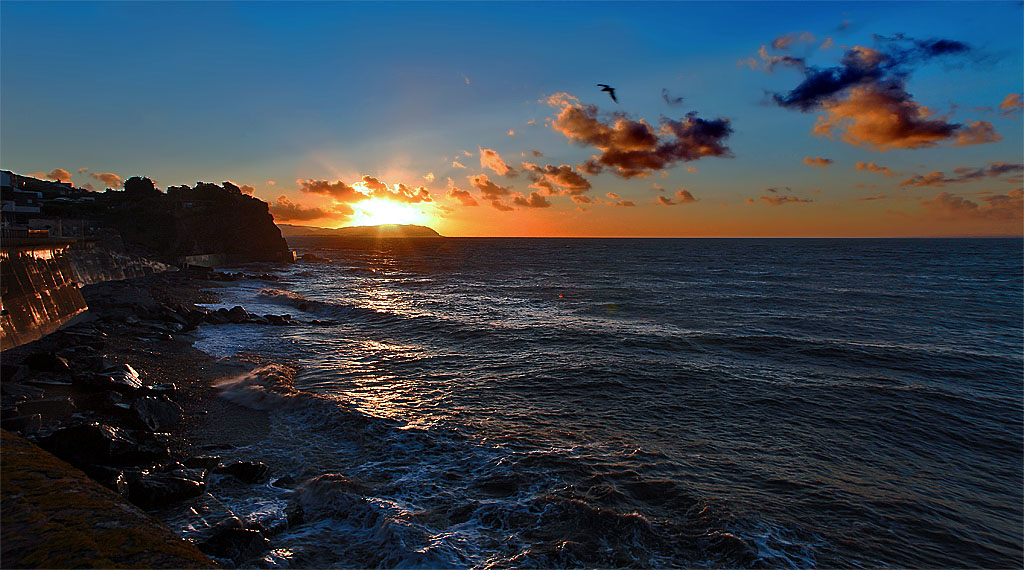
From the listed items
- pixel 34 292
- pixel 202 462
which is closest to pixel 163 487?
pixel 202 462

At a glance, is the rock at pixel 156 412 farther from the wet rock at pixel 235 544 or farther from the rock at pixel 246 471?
the wet rock at pixel 235 544

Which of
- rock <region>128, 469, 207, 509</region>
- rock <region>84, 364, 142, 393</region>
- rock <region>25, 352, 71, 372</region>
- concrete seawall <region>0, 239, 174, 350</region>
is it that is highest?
concrete seawall <region>0, 239, 174, 350</region>

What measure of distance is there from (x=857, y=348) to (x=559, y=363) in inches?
708

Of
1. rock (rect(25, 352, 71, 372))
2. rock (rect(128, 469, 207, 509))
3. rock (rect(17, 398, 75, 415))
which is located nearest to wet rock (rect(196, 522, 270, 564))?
rock (rect(128, 469, 207, 509))

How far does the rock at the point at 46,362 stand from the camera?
15922 mm

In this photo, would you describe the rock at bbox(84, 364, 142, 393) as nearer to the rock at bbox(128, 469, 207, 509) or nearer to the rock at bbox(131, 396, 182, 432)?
the rock at bbox(131, 396, 182, 432)

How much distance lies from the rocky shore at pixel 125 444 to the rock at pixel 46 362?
4 cm

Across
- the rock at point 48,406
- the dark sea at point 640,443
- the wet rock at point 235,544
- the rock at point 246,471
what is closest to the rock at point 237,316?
the dark sea at point 640,443

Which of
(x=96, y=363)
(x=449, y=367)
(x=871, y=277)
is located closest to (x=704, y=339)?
(x=449, y=367)

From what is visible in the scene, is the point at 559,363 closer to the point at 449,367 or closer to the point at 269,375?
the point at 449,367

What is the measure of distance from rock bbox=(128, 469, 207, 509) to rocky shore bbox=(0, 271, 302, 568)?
0.07 feet

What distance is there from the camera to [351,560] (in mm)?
8773

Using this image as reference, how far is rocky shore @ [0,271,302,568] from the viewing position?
19.5 feet

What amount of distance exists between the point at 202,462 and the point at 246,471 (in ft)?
4.27
